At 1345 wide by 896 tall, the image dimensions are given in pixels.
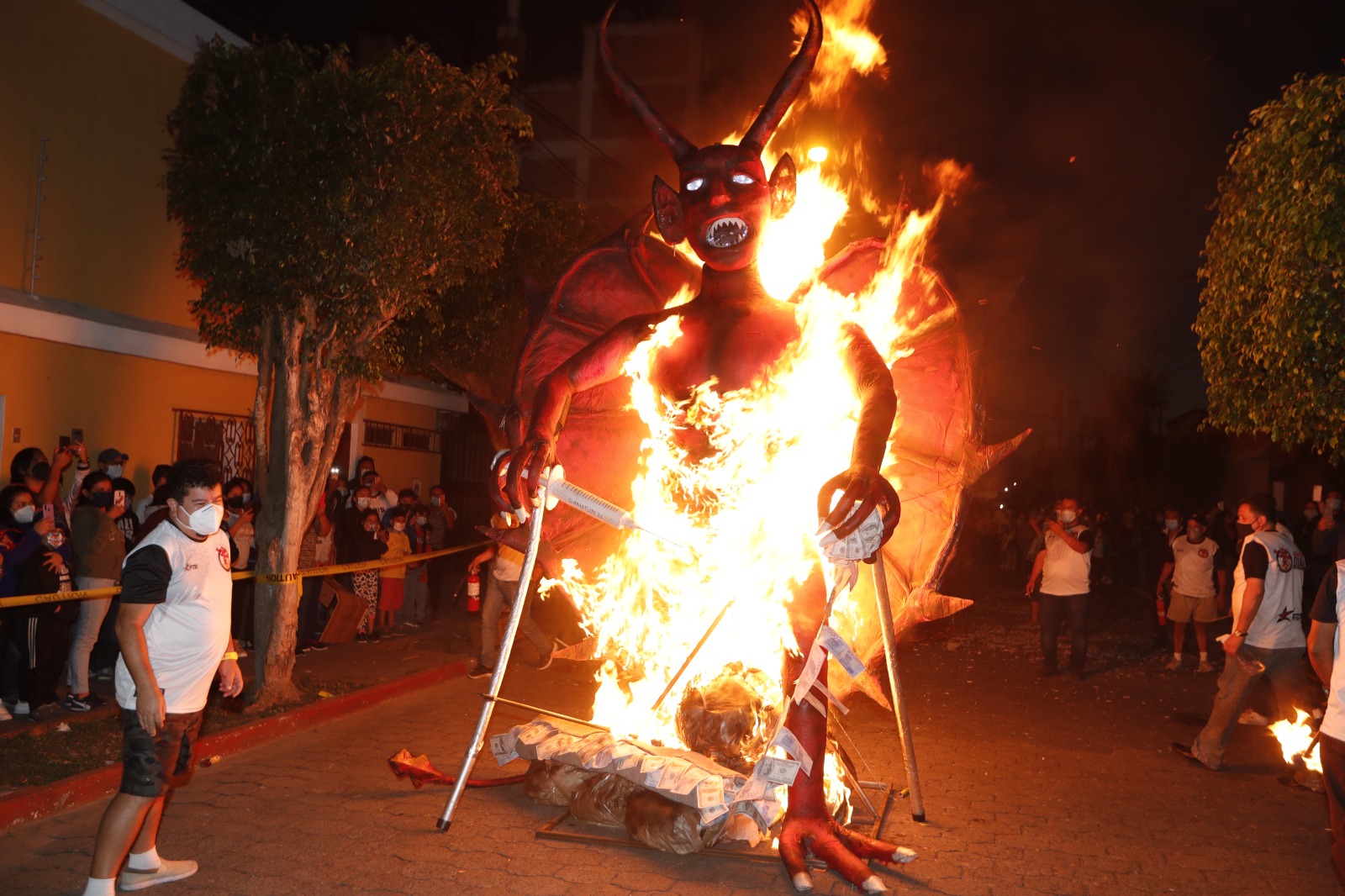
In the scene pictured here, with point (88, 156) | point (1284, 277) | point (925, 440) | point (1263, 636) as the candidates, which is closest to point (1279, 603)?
point (1263, 636)

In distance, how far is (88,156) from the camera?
11.5 meters

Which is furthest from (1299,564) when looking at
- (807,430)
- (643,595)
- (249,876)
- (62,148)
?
(62,148)

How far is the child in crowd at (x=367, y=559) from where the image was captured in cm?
1203

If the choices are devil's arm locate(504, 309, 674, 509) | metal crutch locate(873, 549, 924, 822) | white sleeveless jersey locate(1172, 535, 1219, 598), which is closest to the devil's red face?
devil's arm locate(504, 309, 674, 509)

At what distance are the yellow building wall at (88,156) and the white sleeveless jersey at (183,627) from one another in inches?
262

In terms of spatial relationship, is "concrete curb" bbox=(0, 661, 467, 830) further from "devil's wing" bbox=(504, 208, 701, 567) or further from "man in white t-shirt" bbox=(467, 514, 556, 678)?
"devil's wing" bbox=(504, 208, 701, 567)

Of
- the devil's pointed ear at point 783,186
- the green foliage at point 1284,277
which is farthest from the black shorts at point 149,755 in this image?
the green foliage at point 1284,277

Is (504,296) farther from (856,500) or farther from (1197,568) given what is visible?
(856,500)

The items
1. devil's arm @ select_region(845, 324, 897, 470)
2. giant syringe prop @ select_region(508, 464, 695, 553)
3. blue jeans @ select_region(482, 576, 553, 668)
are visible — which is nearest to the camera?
devil's arm @ select_region(845, 324, 897, 470)

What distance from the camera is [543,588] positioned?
23.0 feet

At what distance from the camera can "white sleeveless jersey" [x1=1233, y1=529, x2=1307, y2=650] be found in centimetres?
745

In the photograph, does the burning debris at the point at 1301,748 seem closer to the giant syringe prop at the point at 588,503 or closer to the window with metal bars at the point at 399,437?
the giant syringe prop at the point at 588,503

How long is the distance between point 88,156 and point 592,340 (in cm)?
838

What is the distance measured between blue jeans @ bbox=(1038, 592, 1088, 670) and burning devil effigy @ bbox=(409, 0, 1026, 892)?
5.74 m
